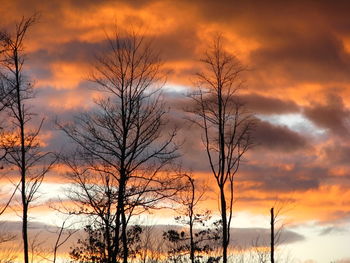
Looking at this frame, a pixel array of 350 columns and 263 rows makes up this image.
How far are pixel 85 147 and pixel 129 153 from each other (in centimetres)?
192

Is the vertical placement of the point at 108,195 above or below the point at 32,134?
below

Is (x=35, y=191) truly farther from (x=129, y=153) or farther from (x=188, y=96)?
(x=188, y=96)

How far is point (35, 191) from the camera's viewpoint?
26375mm

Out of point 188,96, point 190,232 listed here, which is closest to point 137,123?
point 188,96

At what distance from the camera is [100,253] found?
33.6m

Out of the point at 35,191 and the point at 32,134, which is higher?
the point at 32,134

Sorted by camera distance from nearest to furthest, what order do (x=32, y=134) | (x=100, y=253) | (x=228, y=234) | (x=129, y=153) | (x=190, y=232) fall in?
1. (x=129, y=153)
2. (x=32, y=134)
3. (x=228, y=234)
4. (x=100, y=253)
5. (x=190, y=232)

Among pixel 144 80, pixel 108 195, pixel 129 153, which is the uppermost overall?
pixel 144 80

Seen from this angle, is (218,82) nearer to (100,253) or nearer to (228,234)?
(228,234)

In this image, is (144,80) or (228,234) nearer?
→ (144,80)

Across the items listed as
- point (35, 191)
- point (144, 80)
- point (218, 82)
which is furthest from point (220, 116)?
point (35, 191)

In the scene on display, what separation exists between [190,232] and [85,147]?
1713 cm

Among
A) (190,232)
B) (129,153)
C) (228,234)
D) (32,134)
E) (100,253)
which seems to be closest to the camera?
(129,153)

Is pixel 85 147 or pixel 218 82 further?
pixel 218 82
